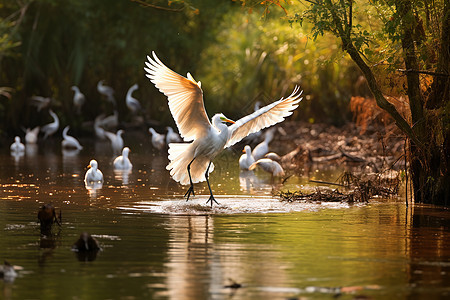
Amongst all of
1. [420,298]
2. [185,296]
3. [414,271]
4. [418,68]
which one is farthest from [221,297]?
[418,68]

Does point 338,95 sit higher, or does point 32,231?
point 338,95

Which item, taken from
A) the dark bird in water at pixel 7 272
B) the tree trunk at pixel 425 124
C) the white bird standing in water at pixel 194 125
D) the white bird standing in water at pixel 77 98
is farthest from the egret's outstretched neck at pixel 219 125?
the white bird standing in water at pixel 77 98

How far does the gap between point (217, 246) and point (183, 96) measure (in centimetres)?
346

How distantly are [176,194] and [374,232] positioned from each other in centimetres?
449

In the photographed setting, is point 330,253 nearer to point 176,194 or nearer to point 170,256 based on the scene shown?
point 170,256

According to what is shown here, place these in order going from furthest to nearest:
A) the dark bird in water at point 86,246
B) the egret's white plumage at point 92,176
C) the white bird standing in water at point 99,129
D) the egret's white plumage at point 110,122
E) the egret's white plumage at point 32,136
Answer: the egret's white plumage at point 110,122 < the white bird standing in water at point 99,129 < the egret's white plumage at point 32,136 < the egret's white plumage at point 92,176 < the dark bird in water at point 86,246

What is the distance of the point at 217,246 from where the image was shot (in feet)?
30.5

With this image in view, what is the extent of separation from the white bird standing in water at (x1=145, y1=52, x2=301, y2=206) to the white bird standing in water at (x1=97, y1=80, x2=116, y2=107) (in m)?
16.6

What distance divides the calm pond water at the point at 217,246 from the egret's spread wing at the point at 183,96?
1.14 m

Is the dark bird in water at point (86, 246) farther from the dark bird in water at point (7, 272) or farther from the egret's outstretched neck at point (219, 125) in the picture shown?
the egret's outstretched neck at point (219, 125)

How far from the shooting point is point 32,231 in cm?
999

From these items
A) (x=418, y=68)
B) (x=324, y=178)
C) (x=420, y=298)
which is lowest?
(x=420, y=298)

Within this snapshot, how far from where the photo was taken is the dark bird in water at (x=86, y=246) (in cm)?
869

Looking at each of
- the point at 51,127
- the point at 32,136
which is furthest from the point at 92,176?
the point at 51,127
